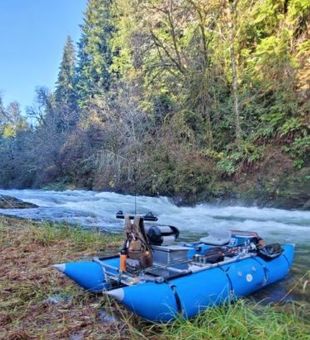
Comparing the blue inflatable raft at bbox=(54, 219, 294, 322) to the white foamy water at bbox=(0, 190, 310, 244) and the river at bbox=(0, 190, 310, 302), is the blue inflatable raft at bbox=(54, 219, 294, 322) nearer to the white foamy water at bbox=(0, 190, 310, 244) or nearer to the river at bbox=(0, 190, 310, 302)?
the river at bbox=(0, 190, 310, 302)

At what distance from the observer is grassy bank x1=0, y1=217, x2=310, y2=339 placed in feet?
8.89

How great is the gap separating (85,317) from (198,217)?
6986mm

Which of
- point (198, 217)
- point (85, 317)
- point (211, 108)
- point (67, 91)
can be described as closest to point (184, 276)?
point (85, 317)

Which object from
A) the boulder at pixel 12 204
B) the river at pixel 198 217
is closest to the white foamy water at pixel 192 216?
the river at pixel 198 217

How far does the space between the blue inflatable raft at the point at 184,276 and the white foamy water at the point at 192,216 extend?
2539mm

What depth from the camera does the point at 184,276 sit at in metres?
3.32

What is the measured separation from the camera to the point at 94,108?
1986cm

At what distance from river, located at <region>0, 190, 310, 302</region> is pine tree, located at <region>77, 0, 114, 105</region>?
15382mm

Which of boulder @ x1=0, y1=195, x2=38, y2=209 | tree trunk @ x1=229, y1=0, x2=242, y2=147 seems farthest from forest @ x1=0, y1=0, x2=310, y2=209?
boulder @ x1=0, y1=195, x2=38, y2=209

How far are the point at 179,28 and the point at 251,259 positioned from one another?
41.0 feet

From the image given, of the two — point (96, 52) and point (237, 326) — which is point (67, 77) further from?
point (237, 326)

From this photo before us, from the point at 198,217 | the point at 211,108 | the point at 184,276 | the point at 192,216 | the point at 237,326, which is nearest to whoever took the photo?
the point at 237,326

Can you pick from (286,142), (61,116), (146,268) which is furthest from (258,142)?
(61,116)

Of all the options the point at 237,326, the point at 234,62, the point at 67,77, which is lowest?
the point at 237,326
